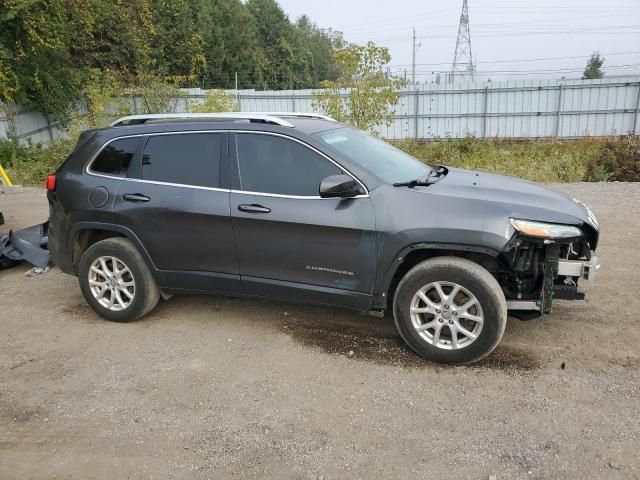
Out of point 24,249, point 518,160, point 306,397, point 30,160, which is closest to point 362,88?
point 518,160

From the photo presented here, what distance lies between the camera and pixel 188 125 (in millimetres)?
4566

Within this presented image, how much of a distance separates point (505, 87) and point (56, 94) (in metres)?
20.0

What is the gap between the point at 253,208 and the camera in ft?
13.8

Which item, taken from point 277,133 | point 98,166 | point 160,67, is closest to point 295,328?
point 277,133

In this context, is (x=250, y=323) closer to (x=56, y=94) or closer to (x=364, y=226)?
(x=364, y=226)

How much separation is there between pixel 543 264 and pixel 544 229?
0.84ft

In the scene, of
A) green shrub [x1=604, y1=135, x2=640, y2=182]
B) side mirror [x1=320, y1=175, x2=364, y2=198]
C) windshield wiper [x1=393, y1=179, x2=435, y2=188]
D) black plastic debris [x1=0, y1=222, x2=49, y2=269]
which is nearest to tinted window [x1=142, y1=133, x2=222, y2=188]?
side mirror [x1=320, y1=175, x2=364, y2=198]

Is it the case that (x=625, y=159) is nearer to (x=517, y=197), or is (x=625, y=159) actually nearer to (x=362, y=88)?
(x=362, y=88)

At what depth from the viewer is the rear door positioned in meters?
4.36

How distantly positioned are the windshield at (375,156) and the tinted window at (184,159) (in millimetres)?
904

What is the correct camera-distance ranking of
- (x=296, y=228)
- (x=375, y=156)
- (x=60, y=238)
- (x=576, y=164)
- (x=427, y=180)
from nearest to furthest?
(x=296, y=228), (x=427, y=180), (x=375, y=156), (x=60, y=238), (x=576, y=164)

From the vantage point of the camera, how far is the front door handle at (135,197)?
4.56 meters

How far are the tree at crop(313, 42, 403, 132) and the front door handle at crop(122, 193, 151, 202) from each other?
8596mm

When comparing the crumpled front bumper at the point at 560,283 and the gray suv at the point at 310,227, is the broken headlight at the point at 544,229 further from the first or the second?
the crumpled front bumper at the point at 560,283
